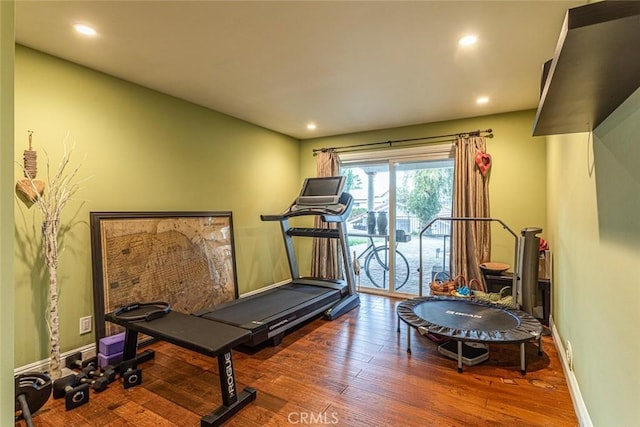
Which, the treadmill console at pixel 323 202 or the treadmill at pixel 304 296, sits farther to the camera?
the treadmill console at pixel 323 202

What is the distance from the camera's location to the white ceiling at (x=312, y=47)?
201 cm

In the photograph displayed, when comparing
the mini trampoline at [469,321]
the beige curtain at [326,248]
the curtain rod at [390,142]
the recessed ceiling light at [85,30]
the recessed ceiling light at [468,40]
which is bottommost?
the mini trampoline at [469,321]

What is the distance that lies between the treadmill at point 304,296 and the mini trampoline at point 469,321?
102cm

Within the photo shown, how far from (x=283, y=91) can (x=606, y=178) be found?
2.76 m

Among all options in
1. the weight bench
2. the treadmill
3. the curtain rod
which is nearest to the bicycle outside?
the treadmill

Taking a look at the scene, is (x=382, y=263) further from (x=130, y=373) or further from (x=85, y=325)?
(x=85, y=325)

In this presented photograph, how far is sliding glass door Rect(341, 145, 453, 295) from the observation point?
4.54 m

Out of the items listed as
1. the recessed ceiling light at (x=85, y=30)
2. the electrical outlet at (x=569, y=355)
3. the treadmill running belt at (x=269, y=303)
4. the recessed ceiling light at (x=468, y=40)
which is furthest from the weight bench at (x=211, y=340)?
the recessed ceiling light at (x=468, y=40)

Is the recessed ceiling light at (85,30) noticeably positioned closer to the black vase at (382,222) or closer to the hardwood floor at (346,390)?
the hardwood floor at (346,390)

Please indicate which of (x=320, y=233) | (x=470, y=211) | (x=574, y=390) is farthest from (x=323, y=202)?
(x=574, y=390)

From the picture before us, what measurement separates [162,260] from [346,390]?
7.16ft

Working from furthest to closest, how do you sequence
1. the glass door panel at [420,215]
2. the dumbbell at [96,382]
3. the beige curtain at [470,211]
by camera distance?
the glass door panel at [420,215], the beige curtain at [470,211], the dumbbell at [96,382]

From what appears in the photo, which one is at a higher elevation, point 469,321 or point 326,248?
point 326,248

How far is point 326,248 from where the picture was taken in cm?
509
